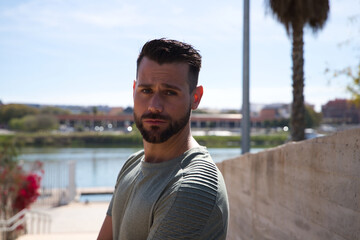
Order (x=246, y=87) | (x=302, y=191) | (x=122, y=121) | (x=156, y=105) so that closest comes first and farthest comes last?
(x=156, y=105) < (x=302, y=191) < (x=246, y=87) < (x=122, y=121)

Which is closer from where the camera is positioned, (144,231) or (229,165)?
(144,231)

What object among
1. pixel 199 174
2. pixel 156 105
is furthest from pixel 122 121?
pixel 199 174

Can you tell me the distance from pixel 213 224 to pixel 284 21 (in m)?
8.31

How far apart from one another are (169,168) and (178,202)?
207 millimetres

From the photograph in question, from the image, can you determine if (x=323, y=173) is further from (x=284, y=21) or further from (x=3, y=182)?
(x=3, y=182)

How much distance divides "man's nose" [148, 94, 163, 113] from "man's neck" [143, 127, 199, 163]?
127 mm

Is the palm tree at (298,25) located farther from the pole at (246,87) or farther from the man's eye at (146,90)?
the man's eye at (146,90)

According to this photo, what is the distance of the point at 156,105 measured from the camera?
135 centimetres

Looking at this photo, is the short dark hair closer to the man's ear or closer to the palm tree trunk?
the man's ear

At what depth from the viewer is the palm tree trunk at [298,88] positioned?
8836 mm

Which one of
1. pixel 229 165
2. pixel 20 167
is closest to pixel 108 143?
pixel 20 167

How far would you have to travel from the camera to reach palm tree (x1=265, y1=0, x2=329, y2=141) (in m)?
8.45

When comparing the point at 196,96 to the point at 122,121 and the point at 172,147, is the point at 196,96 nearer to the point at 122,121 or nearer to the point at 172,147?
the point at 172,147

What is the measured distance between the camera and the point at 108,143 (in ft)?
181
